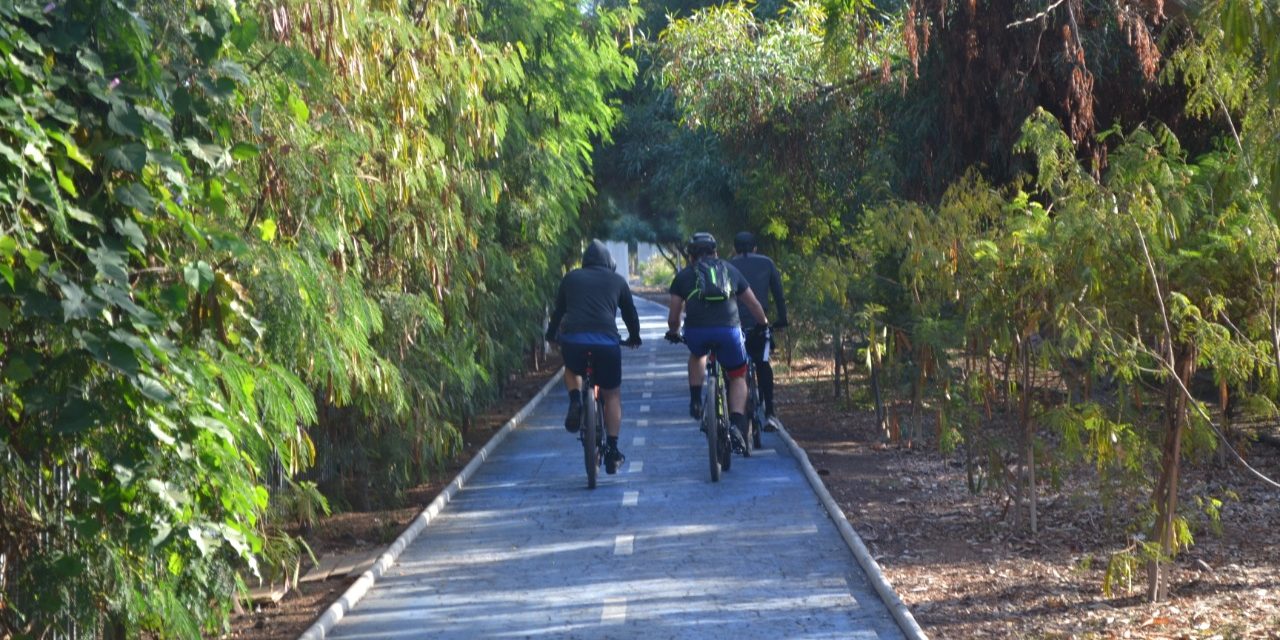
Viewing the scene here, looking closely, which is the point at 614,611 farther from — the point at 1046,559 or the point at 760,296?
the point at 760,296

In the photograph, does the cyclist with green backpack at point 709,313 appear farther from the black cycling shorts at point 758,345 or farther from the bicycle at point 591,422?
the black cycling shorts at point 758,345

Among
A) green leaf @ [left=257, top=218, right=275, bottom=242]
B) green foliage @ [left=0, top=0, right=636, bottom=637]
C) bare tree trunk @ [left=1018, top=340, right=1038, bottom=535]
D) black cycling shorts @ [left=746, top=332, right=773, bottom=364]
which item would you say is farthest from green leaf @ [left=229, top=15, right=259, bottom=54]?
black cycling shorts @ [left=746, top=332, right=773, bottom=364]

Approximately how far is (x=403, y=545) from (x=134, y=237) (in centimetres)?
521

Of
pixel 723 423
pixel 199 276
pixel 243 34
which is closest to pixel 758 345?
pixel 723 423

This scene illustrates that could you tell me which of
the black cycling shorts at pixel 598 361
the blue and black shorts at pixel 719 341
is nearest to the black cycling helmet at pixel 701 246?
the blue and black shorts at pixel 719 341

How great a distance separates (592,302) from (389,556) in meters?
3.31

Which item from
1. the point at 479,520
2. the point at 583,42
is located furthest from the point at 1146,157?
the point at 583,42

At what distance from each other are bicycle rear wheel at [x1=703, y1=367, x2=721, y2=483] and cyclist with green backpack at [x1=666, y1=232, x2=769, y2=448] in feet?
0.69

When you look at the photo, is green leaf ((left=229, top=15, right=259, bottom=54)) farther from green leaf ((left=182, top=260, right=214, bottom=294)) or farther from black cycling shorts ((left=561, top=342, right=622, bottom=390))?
black cycling shorts ((left=561, top=342, right=622, bottom=390))

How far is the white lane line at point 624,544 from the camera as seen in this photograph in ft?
33.0

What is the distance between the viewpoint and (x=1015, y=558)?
960 cm

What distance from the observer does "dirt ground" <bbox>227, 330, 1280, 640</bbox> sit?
786cm

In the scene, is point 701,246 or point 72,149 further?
point 701,246

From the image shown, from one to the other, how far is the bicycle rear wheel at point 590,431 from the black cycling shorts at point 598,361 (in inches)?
4.8
